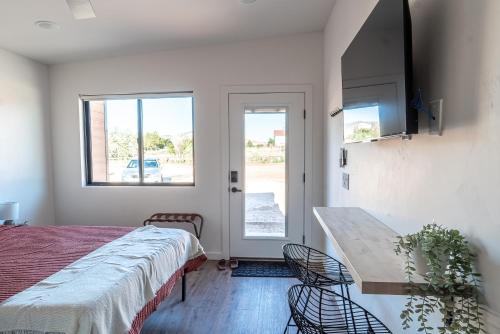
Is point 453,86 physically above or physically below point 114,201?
above

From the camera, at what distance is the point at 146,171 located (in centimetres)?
381

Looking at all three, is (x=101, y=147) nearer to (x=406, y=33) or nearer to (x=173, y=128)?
(x=173, y=128)

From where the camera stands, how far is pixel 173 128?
3.74 m

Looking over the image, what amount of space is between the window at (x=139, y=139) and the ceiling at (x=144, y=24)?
610mm

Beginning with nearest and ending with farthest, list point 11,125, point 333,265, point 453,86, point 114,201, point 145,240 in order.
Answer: point 453,86
point 333,265
point 145,240
point 11,125
point 114,201

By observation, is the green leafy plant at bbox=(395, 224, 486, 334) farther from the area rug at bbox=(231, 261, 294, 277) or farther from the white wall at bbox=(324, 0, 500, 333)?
the area rug at bbox=(231, 261, 294, 277)

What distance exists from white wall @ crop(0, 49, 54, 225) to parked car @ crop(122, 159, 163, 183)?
0.99m

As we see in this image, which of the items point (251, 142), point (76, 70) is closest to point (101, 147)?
point (76, 70)

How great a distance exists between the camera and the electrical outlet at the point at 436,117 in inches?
39.7

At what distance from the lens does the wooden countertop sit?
0.88 m

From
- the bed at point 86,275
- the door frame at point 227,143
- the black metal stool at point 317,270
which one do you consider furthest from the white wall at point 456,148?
the door frame at point 227,143

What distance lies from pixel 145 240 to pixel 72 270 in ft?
1.89

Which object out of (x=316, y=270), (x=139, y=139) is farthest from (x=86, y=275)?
→ (x=139, y=139)

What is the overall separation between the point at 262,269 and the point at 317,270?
167 centimetres
